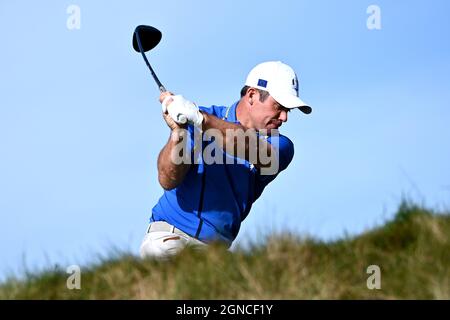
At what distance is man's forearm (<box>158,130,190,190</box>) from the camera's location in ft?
29.1

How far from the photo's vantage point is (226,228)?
380 inches

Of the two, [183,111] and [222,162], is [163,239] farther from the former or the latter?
[183,111]

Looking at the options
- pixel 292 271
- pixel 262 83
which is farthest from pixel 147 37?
pixel 292 271

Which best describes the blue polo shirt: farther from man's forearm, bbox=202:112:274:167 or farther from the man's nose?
man's forearm, bbox=202:112:274:167

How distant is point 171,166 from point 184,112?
78cm

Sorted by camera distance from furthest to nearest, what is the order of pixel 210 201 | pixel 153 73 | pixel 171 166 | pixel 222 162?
pixel 153 73, pixel 222 162, pixel 210 201, pixel 171 166

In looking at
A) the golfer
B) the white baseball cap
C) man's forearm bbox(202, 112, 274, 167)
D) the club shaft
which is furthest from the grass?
the white baseball cap

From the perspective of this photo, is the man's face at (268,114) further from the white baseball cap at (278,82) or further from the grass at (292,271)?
the grass at (292,271)

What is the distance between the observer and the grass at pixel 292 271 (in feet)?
20.9

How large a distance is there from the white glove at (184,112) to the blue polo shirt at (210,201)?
0.93 metres

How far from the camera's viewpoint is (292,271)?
256 inches
